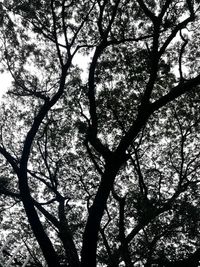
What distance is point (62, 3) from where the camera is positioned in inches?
403

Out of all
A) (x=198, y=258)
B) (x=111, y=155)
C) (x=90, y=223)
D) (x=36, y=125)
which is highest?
(x=36, y=125)

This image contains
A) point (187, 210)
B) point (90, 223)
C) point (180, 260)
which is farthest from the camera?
point (187, 210)

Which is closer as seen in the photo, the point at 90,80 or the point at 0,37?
the point at 90,80

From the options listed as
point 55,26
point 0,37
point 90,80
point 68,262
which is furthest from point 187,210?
point 0,37

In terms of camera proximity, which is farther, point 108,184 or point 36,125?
point 36,125

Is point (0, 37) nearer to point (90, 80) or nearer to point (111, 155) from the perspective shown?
point (90, 80)

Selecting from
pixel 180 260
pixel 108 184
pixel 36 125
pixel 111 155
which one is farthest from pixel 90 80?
pixel 180 260

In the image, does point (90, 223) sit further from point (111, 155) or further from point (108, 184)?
point (111, 155)

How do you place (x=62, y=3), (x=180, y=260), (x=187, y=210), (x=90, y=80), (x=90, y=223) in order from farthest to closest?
(x=62, y=3)
(x=90, y=80)
(x=187, y=210)
(x=180, y=260)
(x=90, y=223)

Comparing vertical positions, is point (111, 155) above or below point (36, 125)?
below

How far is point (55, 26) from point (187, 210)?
24.1 ft

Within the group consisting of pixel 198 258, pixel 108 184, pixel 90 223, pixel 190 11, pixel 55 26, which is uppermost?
pixel 55 26

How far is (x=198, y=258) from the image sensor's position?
665 centimetres

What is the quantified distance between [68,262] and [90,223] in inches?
131
